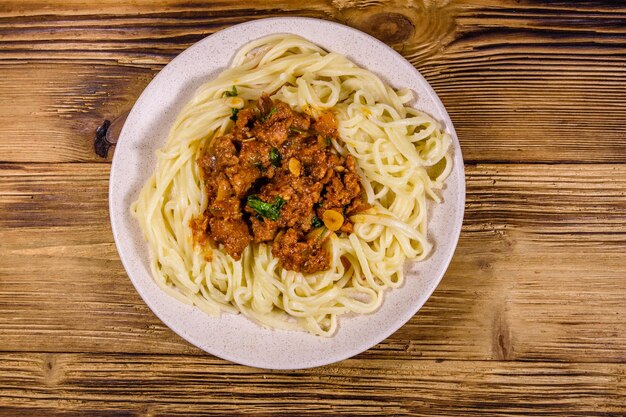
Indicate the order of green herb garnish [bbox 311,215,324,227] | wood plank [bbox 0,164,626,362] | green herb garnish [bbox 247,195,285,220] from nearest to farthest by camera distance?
green herb garnish [bbox 247,195,285,220]
green herb garnish [bbox 311,215,324,227]
wood plank [bbox 0,164,626,362]

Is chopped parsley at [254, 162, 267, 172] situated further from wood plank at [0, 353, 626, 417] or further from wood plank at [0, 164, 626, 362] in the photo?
wood plank at [0, 353, 626, 417]

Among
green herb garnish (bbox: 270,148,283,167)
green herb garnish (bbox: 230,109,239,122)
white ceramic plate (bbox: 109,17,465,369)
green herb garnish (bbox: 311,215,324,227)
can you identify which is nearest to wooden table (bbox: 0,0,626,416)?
white ceramic plate (bbox: 109,17,465,369)

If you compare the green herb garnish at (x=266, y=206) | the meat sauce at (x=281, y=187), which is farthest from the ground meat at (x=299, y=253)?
the green herb garnish at (x=266, y=206)

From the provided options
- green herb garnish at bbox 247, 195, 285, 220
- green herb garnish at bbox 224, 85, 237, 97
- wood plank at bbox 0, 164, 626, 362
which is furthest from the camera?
wood plank at bbox 0, 164, 626, 362

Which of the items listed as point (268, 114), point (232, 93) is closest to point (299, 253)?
point (268, 114)

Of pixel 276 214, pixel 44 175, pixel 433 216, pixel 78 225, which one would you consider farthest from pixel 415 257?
pixel 44 175

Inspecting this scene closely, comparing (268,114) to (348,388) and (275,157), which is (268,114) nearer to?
(275,157)
